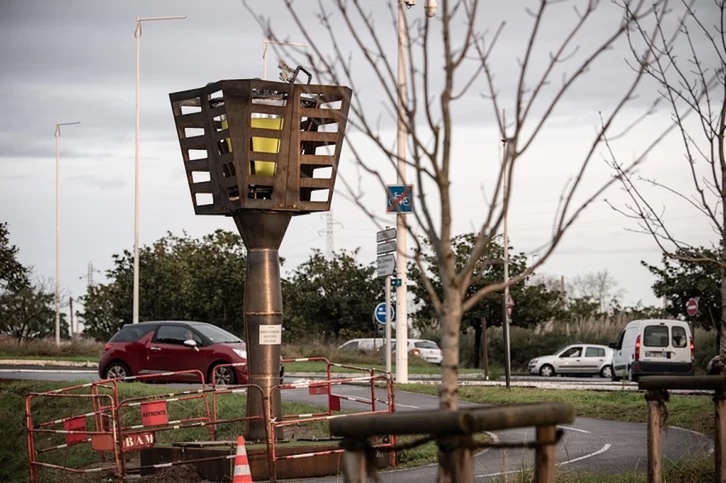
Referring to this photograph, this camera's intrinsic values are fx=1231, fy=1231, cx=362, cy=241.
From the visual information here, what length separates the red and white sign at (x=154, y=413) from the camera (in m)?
14.4

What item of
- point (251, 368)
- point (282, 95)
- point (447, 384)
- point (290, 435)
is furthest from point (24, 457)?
point (447, 384)

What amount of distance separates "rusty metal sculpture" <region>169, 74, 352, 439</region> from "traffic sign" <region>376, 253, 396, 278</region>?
383 inches

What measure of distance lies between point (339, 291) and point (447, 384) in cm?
5638

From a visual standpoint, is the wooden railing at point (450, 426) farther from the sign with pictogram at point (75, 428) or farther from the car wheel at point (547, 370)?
the car wheel at point (547, 370)

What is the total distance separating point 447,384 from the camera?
5.27m

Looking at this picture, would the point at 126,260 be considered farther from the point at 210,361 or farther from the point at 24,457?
the point at 24,457

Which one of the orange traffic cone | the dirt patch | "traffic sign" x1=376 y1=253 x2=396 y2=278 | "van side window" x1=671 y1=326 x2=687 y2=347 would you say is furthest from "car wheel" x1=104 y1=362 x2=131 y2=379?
the orange traffic cone

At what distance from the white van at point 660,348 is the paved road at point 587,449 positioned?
44.8 ft

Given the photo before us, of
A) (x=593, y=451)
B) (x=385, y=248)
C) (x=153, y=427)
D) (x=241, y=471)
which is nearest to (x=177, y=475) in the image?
(x=153, y=427)

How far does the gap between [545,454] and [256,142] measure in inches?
376


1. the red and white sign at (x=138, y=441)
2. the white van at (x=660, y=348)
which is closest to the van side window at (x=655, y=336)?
the white van at (x=660, y=348)

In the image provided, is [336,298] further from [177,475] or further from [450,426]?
[450,426]

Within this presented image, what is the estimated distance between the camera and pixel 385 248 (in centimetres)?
2448

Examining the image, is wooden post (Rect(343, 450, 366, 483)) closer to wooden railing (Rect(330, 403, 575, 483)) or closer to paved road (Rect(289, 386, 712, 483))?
wooden railing (Rect(330, 403, 575, 483))
